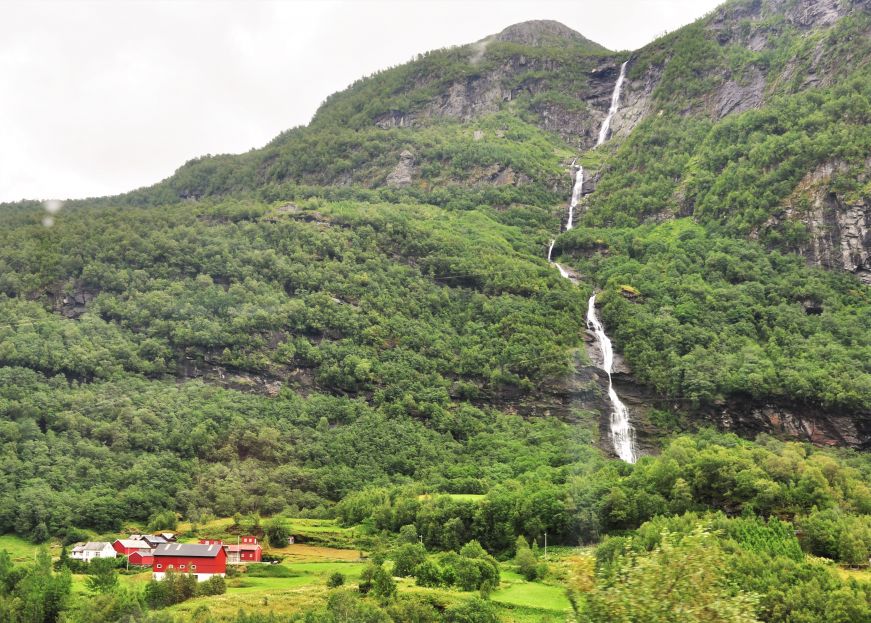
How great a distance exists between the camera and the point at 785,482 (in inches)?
2303

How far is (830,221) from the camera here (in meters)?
98.8

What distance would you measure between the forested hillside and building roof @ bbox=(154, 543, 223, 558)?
9.70m

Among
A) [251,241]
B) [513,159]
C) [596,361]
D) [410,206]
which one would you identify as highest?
[513,159]

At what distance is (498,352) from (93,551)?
156 ft

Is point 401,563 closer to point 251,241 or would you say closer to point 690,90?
point 251,241

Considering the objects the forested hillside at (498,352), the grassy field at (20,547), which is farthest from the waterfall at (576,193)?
the grassy field at (20,547)

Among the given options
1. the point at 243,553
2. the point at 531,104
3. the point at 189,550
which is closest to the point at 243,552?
the point at 243,553

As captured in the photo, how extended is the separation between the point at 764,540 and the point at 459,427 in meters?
42.6

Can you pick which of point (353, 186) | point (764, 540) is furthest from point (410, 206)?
point (764, 540)

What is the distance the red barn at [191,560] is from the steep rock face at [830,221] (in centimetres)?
7722

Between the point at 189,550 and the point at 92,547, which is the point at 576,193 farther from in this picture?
the point at 189,550

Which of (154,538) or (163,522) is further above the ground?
(163,522)

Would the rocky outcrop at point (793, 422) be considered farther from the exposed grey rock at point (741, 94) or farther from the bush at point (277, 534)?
the exposed grey rock at point (741, 94)

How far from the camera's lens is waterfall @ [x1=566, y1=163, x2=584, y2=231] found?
445 feet
